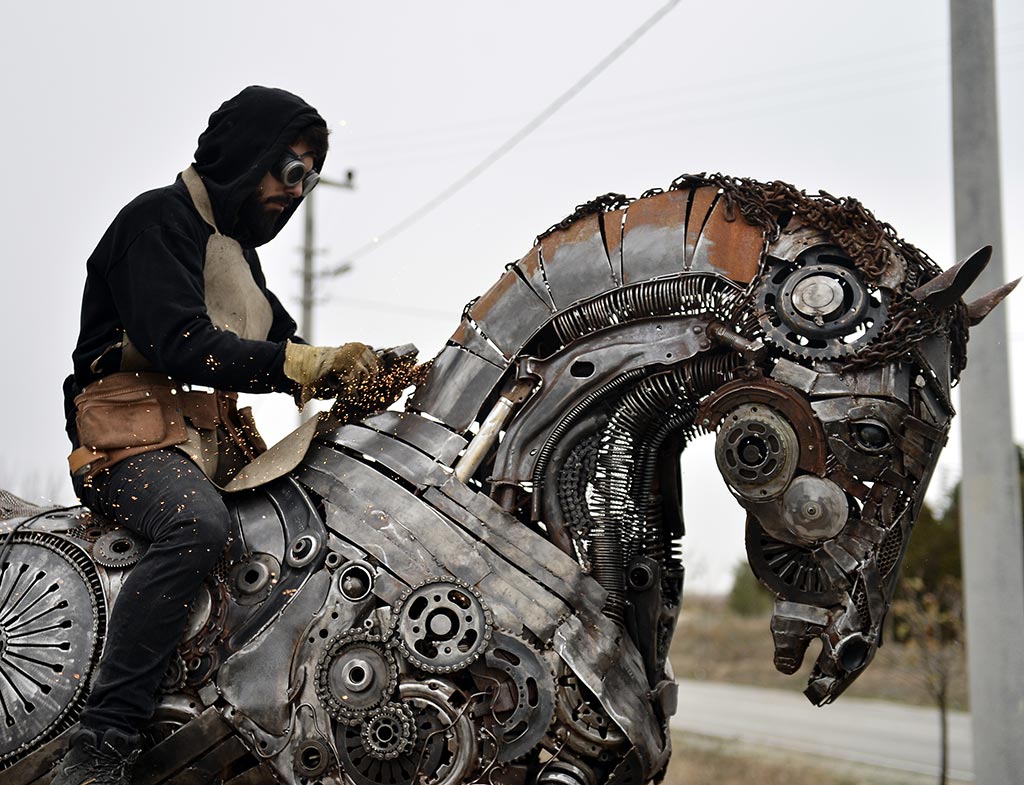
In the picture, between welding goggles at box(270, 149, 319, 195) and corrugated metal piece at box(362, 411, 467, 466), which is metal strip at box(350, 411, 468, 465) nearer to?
corrugated metal piece at box(362, 411, 467, 466)

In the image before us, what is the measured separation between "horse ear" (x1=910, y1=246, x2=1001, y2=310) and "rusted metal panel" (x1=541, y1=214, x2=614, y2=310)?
85 cm

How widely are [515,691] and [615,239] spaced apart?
4.27 ft

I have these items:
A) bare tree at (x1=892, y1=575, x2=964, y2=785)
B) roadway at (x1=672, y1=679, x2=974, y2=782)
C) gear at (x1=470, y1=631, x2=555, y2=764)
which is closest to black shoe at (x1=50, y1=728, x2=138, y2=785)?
gear at (x1=470, y1=631, x2=555, y2=764)

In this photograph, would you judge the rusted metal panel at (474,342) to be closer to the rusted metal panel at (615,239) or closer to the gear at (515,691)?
the rusted metal panel at (615,239)

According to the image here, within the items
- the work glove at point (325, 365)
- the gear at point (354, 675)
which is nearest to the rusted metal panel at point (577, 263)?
the work glove at point (325, 365)

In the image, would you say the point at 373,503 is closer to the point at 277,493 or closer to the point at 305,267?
the point at 277,493

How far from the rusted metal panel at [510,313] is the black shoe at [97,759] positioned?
4.93 ft

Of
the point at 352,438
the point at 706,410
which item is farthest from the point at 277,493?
the point at 706,410

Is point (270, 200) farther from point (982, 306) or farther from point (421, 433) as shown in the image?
point (982, 306)

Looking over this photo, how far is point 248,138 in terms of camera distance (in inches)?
134

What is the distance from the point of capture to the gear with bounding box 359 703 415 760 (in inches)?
113

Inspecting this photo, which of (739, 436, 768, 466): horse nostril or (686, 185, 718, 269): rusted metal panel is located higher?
(686, 185, 718, 269): rusted metal panel

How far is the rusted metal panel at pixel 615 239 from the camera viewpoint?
317 cm

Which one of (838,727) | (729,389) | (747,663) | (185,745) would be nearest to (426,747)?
(185,745)
